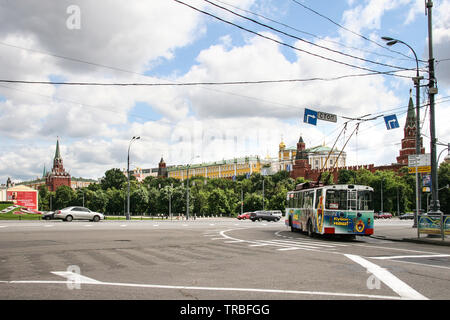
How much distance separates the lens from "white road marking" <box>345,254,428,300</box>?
7.08 meters

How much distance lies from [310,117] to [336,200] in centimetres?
466

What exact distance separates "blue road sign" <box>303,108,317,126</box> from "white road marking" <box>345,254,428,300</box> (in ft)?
36.6

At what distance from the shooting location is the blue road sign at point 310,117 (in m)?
21.8

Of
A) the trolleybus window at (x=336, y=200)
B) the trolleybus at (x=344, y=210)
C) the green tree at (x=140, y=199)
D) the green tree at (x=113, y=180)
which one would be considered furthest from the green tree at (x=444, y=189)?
the green tree at (x=113, y=180)

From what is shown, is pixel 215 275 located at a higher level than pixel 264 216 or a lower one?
higher

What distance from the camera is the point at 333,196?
19.9 m

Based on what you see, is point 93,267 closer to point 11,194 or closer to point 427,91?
point 427,91

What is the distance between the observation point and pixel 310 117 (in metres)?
21.9

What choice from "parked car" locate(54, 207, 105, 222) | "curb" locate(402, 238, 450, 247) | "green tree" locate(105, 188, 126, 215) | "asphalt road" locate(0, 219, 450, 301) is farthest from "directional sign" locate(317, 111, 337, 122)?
"green tree" locate(105, 188, 126, 215)

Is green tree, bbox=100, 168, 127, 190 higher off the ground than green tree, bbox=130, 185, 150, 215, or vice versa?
green tree, bbox=100, 168, 127, 190

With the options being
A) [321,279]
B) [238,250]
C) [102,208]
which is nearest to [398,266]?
[321,279]

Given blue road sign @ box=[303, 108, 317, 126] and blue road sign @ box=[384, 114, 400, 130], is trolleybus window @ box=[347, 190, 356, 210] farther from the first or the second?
blue road sign @ box=[384, 114, 400, 130]

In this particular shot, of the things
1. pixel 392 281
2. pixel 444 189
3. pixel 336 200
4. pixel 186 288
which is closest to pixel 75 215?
pixel 336 200

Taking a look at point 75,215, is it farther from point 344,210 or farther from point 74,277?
point 74,277
